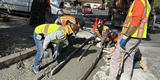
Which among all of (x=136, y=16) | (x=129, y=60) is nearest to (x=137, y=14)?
(x=136, y=16)

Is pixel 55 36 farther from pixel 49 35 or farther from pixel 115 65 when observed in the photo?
pixel 115 65

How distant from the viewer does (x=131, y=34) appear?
5129 mm

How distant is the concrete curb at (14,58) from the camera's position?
5692mm

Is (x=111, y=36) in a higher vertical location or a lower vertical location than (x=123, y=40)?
lower

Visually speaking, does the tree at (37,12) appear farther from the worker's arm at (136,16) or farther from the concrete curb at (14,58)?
the worker's arm at (136,16)

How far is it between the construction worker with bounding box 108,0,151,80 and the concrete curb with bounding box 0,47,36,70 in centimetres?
237

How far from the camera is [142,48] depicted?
10.0 metres

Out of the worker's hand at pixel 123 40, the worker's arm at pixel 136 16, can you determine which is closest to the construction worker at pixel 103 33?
the worker's hand at pixel 123 40

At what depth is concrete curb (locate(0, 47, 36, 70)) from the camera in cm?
569

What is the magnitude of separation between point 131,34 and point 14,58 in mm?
2857

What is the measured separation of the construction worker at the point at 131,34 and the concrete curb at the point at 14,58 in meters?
2.37

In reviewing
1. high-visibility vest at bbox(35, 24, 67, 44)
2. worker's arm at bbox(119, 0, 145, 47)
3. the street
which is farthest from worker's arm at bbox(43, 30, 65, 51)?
worker's arm at bbox(119, 0, 145, 47)

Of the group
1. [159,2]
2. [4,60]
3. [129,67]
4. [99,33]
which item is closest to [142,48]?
[99,33]

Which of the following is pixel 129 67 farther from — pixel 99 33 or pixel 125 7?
pixel 125 7
